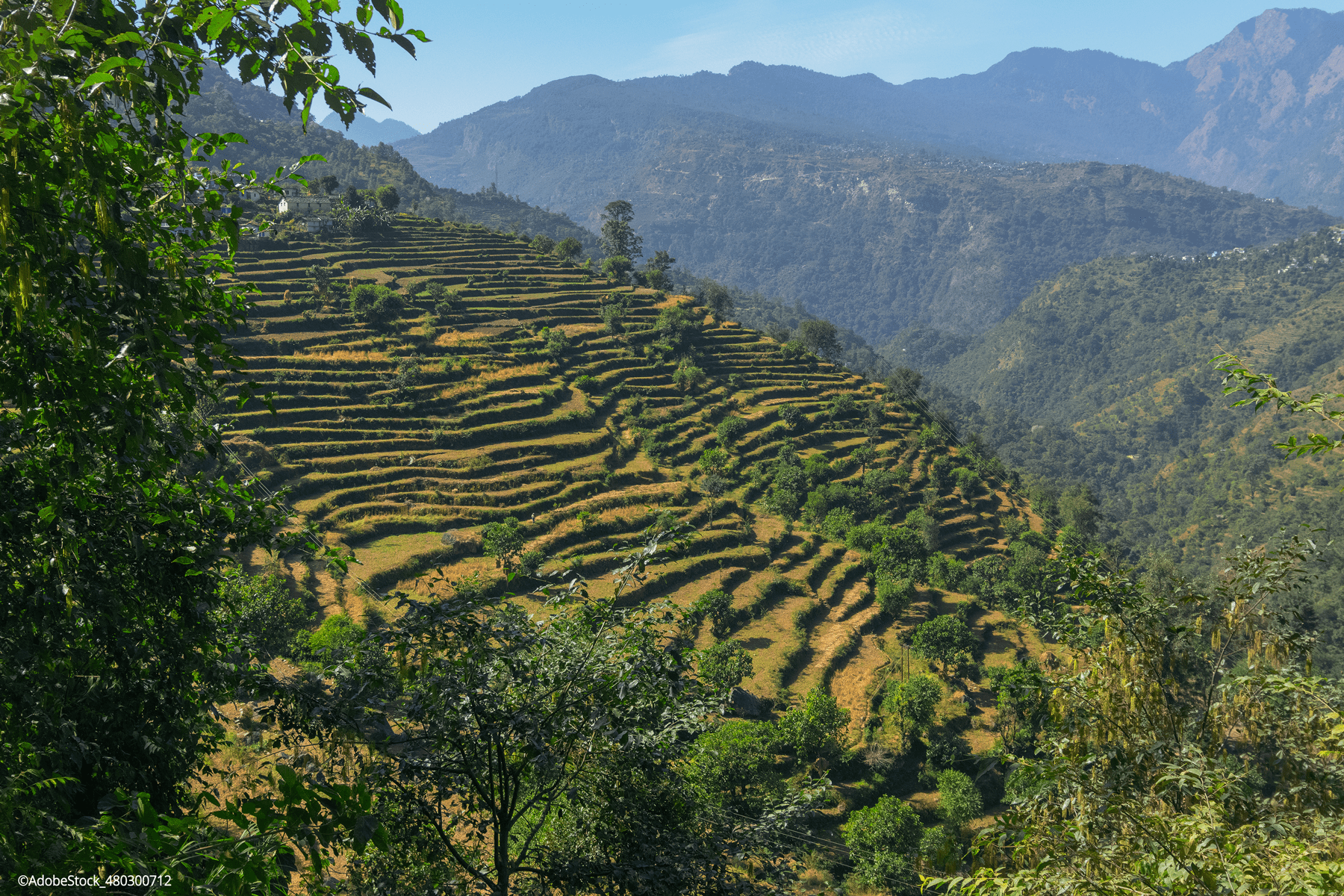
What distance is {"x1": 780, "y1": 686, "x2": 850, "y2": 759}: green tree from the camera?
2859cm

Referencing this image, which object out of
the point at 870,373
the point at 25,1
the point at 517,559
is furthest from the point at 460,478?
the point at 870,373

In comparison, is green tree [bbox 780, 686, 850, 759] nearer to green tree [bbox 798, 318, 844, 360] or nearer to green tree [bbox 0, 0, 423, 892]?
green tree [bbox 0, 0, 423, 892]

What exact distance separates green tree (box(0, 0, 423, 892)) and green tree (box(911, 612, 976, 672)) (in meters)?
37.4

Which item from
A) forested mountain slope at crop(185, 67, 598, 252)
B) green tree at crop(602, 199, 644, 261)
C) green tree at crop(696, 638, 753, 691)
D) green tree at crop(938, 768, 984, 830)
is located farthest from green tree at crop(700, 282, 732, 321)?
forested mountain slope at crop(185, 67, 598, 252)

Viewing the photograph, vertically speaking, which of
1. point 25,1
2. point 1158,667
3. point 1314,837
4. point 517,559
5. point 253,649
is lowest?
point 517,559

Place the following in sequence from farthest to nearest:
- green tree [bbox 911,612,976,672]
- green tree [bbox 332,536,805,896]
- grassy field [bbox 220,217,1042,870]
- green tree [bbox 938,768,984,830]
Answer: grassy field [bbox 220,217,1042,870]
green tree [bbox 911,612,976,672]
green tree [bbox 938,768,984,830]
green tree [bbox 332,536,805,896]

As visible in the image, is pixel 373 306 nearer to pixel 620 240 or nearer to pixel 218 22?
pixel 620 240

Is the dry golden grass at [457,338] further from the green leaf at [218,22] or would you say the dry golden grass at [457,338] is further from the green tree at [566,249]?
the green leaf at [218,22]

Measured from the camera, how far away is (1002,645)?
41.5 m

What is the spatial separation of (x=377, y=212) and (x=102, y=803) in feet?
273

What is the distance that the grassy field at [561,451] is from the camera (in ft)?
125

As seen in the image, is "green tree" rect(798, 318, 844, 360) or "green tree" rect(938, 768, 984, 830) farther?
"green tree" rect(798, 318, 844, 360)

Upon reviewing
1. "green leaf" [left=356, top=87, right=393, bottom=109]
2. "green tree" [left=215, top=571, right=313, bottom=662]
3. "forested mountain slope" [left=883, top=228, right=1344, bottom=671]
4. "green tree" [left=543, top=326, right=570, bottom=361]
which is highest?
"green leaf" [left=356, top=87, right=393, bottom=109]

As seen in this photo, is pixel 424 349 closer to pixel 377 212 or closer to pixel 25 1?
pixel 377 212
